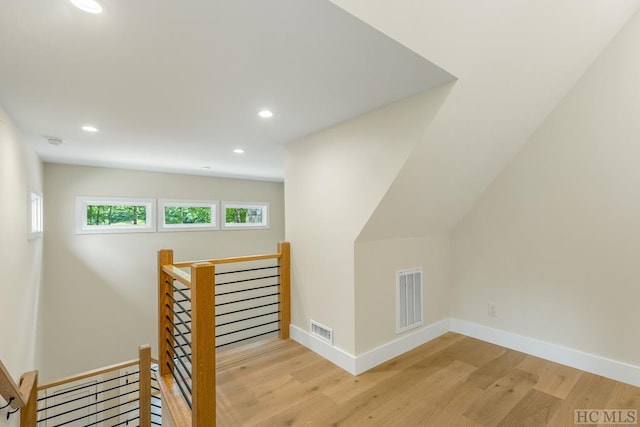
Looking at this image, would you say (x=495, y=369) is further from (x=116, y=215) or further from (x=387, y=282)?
(x=116, y=215)

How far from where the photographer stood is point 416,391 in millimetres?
2062

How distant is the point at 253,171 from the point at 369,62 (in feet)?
11.4

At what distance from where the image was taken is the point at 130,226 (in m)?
4.32

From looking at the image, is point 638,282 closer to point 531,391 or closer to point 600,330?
point 600,330

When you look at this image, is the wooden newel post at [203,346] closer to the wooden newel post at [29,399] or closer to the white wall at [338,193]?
the white wall at [338,193]

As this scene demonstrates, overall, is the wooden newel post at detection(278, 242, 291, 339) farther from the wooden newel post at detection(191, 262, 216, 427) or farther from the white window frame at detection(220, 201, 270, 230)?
the white window frame at detection(220, 201, 270, 230)

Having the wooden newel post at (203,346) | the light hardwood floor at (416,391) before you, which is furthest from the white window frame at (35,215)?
the wooden newel post at (203,346)

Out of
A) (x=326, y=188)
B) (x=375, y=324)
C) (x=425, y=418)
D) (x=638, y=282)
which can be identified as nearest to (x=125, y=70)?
(x=326, y=188)

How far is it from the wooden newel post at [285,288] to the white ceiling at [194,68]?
1215 mm

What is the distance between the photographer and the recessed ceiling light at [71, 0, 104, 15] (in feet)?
3.61

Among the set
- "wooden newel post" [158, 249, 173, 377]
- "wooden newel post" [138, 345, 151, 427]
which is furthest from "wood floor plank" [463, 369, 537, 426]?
"wooden newel post" [138, 345, 151, 427]

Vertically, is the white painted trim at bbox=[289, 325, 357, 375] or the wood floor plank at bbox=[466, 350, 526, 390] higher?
the white painted trim at bbox=[289, 325, 357, 375]

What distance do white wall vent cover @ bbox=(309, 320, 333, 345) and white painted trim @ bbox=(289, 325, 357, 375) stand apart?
33 mm

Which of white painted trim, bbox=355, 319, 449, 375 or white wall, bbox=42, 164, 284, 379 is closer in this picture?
white painted trim, bbox=355, 319, 449, 375
